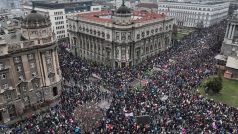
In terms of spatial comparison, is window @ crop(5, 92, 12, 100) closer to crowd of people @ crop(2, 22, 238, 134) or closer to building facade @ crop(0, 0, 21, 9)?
crowd of people @ crop(2, 22, 238, 134)

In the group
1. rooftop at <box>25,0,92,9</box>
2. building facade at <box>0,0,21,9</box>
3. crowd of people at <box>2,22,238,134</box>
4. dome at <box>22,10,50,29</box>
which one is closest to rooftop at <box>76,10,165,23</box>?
crowd of people at <box>2,22,238,134</box>

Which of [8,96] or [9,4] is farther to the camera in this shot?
[9,4]

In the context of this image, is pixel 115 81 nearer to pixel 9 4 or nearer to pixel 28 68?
pixel 28 68

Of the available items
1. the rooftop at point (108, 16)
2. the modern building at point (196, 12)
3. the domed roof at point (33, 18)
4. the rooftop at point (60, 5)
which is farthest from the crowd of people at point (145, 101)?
the modern building at point (196, 12)

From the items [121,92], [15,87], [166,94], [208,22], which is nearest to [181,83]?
[166,94]

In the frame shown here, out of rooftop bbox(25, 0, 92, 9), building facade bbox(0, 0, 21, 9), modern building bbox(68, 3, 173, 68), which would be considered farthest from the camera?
building facade bbox(0, 0, 21, 9)

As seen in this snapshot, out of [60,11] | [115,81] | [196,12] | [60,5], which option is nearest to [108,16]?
[60,11]

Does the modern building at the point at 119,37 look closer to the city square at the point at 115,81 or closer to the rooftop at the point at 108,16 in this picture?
the rooftop at the point at 108,16
